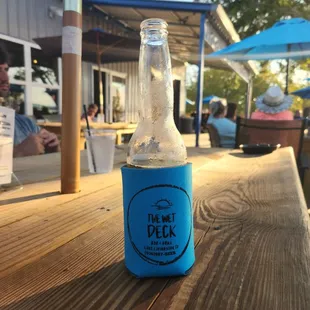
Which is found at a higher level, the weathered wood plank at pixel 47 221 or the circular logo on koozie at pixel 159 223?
the circular logo on koozie at pixel 159 223

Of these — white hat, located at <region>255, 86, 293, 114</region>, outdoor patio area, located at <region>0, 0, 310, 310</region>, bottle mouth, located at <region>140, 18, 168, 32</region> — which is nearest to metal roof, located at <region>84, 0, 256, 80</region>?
white hat, located at <region>255, 86, 293, 114</region>

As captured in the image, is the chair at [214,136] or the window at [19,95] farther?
A: the window at [19,95]

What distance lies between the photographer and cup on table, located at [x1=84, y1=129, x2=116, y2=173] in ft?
3.97

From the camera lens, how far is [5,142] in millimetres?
893

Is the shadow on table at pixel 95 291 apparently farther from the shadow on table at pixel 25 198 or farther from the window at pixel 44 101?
the window at pixel 44 101

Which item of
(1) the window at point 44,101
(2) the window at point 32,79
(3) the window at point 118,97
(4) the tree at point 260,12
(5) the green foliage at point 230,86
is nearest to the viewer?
(2) the window at point 32,79

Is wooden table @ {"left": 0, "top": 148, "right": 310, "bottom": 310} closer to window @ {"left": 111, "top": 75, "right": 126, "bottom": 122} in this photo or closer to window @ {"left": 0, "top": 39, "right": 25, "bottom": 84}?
window @ {"left": 0, "top": 39, "right": 25, "bottom": 84}

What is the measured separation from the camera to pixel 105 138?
1.22 m

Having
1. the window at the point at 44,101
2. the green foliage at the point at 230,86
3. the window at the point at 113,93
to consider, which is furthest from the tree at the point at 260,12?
the green foliage at the point at 230,86

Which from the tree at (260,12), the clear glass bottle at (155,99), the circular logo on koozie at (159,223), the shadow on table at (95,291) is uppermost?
the tree at (260,12)

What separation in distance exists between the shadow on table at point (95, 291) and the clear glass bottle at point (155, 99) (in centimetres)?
17

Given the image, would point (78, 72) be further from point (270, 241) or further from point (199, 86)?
point (199, 86)

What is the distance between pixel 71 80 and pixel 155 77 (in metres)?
0.37

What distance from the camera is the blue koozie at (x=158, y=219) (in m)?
0.43
